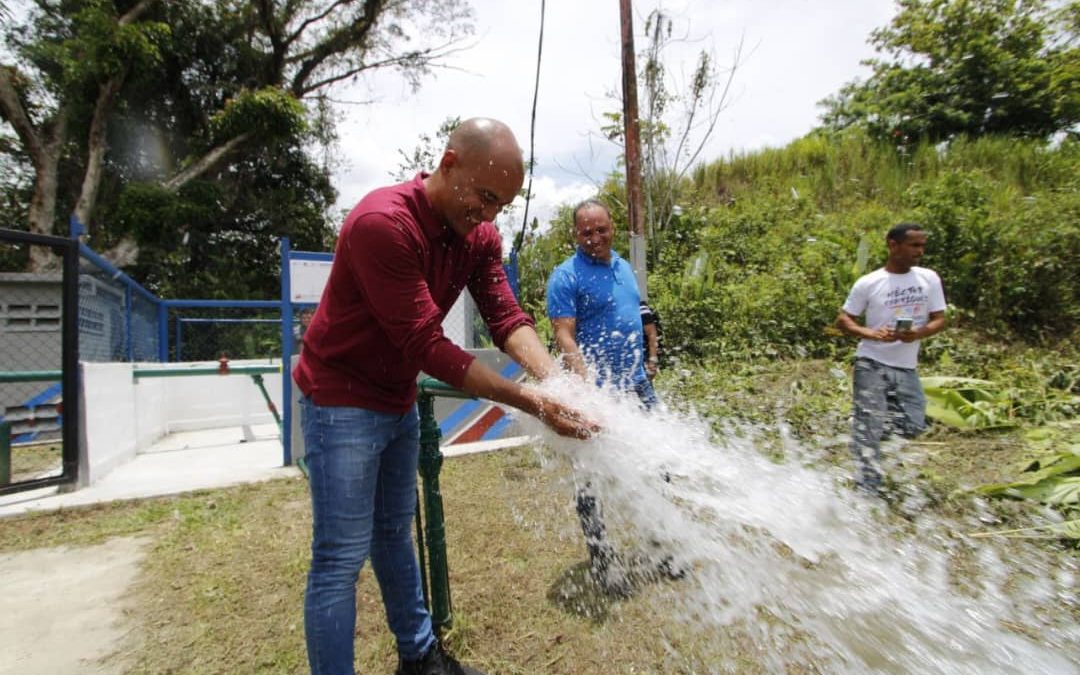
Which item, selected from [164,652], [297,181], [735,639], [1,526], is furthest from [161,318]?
[297,181]

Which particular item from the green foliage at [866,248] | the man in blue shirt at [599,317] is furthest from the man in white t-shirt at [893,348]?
the green foliage at [866,248]

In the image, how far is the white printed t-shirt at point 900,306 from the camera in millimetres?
3824

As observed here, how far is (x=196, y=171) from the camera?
1756 cm

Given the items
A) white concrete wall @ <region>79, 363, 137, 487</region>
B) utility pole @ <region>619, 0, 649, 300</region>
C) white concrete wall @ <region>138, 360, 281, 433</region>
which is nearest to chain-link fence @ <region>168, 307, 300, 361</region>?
white concrete wall @ <region>138, 360, 281, 433</region>

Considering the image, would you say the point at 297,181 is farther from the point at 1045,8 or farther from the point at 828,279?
the point at 1045,8

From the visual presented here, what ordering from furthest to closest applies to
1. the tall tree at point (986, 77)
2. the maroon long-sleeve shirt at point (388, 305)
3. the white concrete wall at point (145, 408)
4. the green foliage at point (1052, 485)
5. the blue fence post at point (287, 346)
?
the tall tree at point (986, 77) < the blue fence post at point (287, 346) < the white concrete wall at point (145, 408) < the green foliage at point (1052, 485) < the maroon long-sleeve shirt at point (388, 305)

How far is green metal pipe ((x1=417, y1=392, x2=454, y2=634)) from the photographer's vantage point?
91.4 inches

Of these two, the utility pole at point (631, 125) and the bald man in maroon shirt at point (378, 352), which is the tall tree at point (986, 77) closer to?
the utility pole at point (631, 125)

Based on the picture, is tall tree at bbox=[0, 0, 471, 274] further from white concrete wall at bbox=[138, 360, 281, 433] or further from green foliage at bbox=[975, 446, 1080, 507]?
green foliage at bbox=[975, 446, 1080, 507]

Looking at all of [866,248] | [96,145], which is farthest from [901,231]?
[96,145]

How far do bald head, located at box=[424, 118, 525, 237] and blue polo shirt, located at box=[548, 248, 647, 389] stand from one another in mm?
1255

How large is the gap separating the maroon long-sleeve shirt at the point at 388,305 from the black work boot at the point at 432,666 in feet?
3.09

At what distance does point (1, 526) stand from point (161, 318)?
5647mm

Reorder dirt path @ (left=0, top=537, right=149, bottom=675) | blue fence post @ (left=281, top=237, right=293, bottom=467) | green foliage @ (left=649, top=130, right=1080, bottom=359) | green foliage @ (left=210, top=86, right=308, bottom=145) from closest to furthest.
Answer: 1. dirt path @ (left=0, top=537, right=149, bottom=675)
2. blue fence post @ (left=281, top=237, right=293, bottom=467)
3. green foliage @ (left=649, top=130, right=1080, bottom=359)
4. green foliage @ (left=210, top=86, right=308, bottom=145)
